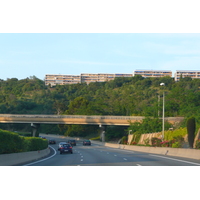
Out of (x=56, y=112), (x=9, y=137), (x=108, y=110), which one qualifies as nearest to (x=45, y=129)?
(x=56, y=112)

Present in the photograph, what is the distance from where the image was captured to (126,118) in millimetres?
103125

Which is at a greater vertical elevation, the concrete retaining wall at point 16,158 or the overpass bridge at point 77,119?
the overpass bridge at point 77,119

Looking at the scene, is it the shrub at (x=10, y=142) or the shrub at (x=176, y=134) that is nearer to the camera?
the shrub at (x=10, y=142)

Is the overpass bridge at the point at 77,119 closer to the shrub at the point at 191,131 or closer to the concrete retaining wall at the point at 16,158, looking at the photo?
the shrub at the point at 191,131

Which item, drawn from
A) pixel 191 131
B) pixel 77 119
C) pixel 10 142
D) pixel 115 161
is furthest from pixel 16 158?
pixel 77 119

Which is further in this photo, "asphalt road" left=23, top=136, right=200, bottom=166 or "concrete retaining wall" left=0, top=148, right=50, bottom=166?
"asphalt road" left=23, top=136, right=200, bottom=166

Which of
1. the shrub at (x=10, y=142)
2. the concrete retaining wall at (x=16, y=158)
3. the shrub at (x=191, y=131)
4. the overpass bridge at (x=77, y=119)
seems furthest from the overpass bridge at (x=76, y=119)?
the shrub at (x=10, y=142)

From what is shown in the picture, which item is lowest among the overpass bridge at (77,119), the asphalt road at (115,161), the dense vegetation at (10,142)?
the asphalt road at (115,161)

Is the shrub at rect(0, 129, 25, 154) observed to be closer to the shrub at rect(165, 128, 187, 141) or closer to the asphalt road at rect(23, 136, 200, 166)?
the asphalt road at rect(23, 136, 200, 166)

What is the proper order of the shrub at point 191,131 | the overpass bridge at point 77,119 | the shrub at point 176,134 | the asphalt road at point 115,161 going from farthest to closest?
1. the overpass bridge at point 77,119
2. the shrub at point 176,134
3. the shrub at point 191,131
4. the asphalt road at point 115,161

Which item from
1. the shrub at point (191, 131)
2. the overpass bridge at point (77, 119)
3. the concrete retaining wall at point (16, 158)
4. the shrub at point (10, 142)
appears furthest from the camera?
the overpass bridge at point (77, 119)

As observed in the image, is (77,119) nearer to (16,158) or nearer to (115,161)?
(115,161)

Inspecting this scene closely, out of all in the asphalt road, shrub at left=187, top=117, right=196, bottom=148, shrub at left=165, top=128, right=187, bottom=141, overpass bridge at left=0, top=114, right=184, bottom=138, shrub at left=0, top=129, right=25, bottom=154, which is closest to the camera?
the asphalt road

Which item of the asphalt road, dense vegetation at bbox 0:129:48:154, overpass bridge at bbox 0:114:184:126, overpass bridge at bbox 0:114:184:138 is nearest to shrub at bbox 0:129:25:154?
dense vegetation at bbox 0:129:48:154
